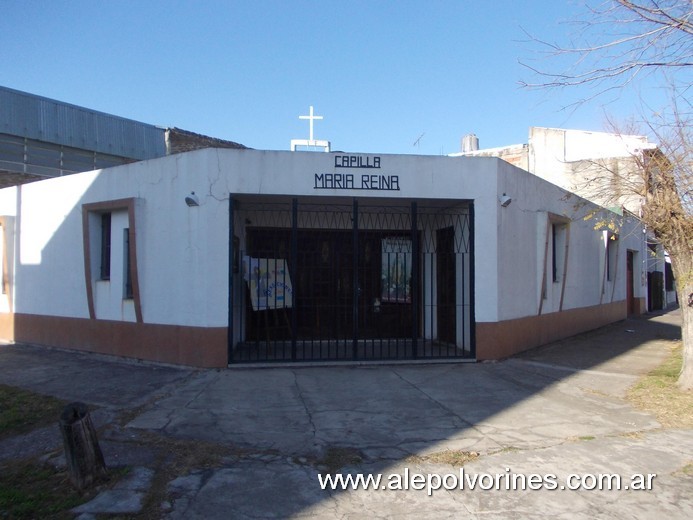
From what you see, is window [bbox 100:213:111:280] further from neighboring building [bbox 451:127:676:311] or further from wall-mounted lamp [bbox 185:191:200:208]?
neighboring building [bbox 451:127:676:311]

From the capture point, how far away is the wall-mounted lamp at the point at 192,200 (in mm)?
8838

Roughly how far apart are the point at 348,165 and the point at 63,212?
622cm

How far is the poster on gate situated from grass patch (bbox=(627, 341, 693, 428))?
598 centimetres

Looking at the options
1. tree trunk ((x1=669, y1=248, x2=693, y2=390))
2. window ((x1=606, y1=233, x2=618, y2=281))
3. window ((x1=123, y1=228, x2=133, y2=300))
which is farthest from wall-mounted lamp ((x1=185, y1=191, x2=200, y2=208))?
window ((x1=606, y1=233, x2=618, y2=281))

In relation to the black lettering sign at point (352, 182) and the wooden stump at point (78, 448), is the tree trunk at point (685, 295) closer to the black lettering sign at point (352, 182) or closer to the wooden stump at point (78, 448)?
the black lettering sign at point (352, 182)

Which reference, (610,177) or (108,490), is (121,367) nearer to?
(108,490)

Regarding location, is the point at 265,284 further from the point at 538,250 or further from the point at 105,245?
the point at 538,250

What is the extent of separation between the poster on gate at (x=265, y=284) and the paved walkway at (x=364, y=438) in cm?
174

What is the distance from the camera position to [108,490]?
4.49 m

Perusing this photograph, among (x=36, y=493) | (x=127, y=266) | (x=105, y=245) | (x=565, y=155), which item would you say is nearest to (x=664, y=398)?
(x=36, y=493)

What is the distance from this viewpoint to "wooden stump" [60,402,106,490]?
4.48m

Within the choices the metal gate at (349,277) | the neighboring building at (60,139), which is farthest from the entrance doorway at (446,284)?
the neighboring building at (60,139)

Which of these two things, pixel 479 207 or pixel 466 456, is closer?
pixel 466 456

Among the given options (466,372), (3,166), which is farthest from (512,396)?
(3,166)
